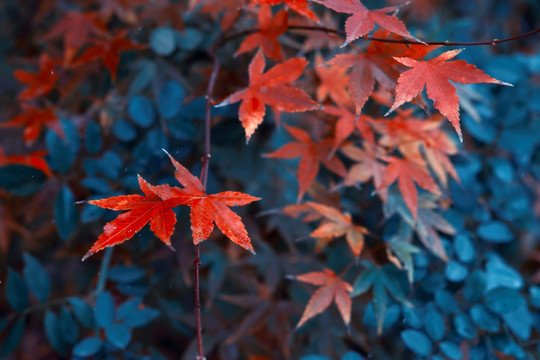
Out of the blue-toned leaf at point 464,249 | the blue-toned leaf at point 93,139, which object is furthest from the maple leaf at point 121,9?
the blue-toned leaf at point 464,249

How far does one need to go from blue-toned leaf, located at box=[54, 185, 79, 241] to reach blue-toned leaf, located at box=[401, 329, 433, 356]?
0.68 meters

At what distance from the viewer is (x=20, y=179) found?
93 cm

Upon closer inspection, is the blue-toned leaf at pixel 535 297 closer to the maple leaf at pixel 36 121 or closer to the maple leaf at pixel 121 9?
the maple leaf at pixel 36 121

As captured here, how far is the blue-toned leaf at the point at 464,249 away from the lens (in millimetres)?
943

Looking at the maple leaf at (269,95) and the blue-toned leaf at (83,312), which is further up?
the maple leaf at (269,95)

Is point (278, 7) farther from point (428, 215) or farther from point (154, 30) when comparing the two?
point (428, 215)

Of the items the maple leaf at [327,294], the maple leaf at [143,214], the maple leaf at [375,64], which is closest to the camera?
the maple leaf at [143,214]

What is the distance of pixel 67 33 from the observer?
3.96 feet

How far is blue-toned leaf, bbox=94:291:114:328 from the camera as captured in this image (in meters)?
0.86

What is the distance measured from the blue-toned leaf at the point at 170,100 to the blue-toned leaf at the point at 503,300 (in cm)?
73

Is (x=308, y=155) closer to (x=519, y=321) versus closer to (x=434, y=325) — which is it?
(x=434, y=325)

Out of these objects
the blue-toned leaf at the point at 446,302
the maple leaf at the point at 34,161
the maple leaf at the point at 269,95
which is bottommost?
the blue-toned leaf at the point at 446,302

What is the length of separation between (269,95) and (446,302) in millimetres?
522

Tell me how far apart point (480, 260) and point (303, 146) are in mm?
459
